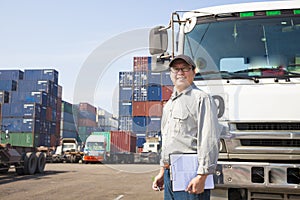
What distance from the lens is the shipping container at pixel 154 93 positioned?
31.9 metres

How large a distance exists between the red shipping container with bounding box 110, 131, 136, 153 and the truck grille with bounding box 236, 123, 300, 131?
28651mm

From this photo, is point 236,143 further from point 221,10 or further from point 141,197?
point 141,197

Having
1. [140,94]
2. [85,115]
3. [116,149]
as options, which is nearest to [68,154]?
[116,149]

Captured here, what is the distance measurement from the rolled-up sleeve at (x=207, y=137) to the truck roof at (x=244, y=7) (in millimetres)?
2418

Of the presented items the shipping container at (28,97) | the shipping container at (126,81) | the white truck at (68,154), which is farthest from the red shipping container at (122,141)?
the shipping container at (28,97)

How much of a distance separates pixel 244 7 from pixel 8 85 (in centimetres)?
3648

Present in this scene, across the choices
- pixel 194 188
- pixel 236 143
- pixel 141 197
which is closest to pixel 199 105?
pixel 194 188

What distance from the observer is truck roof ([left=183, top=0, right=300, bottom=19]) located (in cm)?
448

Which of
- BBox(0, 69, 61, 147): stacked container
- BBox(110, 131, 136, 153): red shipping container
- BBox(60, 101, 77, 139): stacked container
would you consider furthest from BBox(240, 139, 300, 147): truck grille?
BBox(60, 101, 77, 139): stacked container

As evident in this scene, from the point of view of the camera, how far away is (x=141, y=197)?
858 cm

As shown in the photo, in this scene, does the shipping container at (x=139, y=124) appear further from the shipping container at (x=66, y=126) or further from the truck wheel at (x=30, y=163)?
the truck wheel at (x=30, y=163)

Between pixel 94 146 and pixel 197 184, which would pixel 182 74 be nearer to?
pixel 197 184

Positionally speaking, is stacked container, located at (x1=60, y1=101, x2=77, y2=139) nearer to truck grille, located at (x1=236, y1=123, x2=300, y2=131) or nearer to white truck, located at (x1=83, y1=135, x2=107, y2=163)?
white truck, located at (x1=83, y1=135, x2=107, y2=163)

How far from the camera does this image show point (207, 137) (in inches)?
95.7
